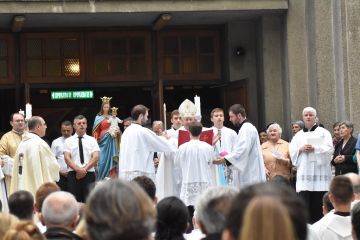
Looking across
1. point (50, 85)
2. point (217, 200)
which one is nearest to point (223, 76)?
point (50, 85)

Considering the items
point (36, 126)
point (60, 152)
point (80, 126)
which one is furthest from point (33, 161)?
point (60, 152)

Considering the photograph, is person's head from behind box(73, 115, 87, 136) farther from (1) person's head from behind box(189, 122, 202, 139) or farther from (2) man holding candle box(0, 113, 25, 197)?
(1) person's head from behind box(189, 122, 202, 139)

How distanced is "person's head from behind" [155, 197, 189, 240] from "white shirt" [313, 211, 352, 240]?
1.30 metres

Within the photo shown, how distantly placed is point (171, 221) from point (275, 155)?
9827mm

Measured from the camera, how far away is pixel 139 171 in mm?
14180

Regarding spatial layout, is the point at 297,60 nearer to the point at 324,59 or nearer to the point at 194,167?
the point at 324,59

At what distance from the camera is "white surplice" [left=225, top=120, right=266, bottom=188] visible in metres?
14.2

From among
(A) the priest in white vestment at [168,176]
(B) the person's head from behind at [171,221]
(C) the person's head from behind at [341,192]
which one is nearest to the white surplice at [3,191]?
(A) the priest in white vestment at [168,176]

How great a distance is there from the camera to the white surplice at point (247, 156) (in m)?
14.2

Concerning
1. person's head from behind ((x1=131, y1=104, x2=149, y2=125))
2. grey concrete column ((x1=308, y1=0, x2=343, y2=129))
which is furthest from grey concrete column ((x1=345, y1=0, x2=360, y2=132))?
person's head from behind ((x1=131, y1=104, x2=149, y2=125))

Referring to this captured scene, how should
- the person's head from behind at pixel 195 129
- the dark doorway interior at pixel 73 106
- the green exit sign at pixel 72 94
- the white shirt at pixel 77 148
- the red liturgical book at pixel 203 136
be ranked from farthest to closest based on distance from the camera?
the dark doorway interior at pixel 73 106 < the green exit sign at pixel 72 94 < the white shirt at pixel 77 148 < the red liturgical book at pixel 203 136 < the person's head from behind at pixel 195 129

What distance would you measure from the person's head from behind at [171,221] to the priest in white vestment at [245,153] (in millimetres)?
7978

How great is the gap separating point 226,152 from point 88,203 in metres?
11.0

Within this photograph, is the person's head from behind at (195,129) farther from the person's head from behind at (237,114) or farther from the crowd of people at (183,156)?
the person's head from behind at (237,114)
